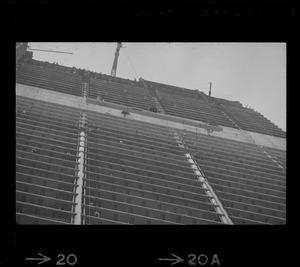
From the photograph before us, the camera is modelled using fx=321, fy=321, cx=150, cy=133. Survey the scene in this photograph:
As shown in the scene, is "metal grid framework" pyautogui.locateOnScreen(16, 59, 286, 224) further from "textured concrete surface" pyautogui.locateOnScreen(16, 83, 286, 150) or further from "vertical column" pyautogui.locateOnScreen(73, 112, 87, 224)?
"textured concrete surface" pyautogui.locateOnScreen(16, 83, 286, 150)

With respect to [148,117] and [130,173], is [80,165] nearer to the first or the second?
[130,173]

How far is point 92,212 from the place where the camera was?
504 cm

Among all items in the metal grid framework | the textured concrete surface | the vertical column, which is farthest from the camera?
the textured concrete surface

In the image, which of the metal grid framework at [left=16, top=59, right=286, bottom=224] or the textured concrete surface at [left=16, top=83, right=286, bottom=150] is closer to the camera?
the metal grid framework at [left=16, top=59, right=286, bottom=224]

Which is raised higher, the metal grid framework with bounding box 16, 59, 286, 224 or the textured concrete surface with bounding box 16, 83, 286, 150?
the textured concrete surface with bounding box 16, 83, 286, 150

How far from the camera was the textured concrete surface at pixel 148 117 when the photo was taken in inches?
424

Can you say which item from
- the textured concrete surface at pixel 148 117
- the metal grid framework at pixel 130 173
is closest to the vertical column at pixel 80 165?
the metal grid framework at pixel 130 173

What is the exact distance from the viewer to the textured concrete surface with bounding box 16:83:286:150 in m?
10.8

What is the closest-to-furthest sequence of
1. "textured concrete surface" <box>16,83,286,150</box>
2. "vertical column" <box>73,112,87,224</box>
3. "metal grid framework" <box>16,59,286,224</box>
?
"vertical column" <box>73,112,87,224</box> → "metal grid framework" <box>16,59,286,224</box> → "textured concrete surface" <box>16,83,286,150</box>

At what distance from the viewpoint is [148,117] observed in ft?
37.1

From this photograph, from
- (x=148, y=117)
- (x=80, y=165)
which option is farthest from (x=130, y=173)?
(x=148, y=117)

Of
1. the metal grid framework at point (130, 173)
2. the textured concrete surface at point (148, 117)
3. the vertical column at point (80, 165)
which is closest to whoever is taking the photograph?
the vertical column at point (80, 165)

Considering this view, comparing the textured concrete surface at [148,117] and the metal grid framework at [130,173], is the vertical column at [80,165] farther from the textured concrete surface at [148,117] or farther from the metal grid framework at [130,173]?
the textured concrete surface at [148,117]

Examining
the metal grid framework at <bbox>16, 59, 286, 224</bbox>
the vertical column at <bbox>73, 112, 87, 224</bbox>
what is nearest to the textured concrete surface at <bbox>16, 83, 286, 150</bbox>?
the metal grid framework at <bbox>16, 59, 286, 224</bbox>
